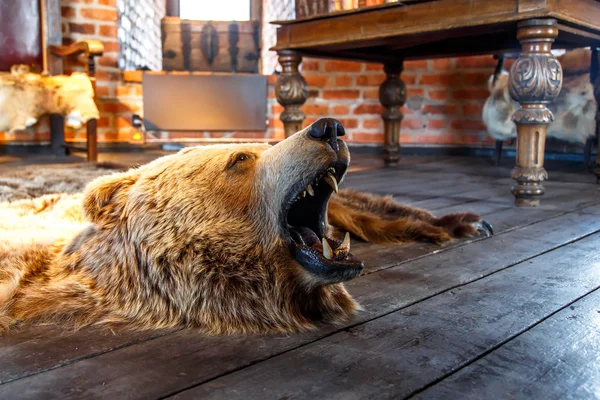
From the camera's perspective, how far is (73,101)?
374cm

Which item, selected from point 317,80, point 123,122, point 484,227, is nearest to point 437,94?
point 317,80

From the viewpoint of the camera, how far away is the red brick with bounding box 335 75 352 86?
4.95 meters

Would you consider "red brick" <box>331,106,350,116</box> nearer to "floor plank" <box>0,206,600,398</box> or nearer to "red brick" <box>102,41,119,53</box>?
"red brick" <box>102,41,119,53</box>

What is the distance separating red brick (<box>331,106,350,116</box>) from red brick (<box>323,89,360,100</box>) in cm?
8

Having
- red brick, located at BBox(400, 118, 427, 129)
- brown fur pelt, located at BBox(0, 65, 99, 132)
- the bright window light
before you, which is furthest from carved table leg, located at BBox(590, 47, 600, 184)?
the bright window light

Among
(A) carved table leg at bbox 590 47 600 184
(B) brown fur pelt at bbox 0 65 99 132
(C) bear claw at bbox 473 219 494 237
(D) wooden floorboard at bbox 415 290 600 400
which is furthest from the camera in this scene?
(B) brown fur pelt at bbox 0 65 99 132

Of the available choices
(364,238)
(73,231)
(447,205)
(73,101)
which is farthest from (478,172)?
(73,231)

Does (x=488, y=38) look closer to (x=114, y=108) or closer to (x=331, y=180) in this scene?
(x=331, y=180)

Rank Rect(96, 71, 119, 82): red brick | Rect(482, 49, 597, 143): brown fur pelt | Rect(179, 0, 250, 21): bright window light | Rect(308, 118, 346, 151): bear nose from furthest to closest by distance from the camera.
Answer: Rect(179, 0, 250, 21): bright window light → Rect(96, 71, 119, 82): red brick → Rect(482, 49, 597, 143): brown fur pelt → Rect(308, 118, 346, 151): bear nose

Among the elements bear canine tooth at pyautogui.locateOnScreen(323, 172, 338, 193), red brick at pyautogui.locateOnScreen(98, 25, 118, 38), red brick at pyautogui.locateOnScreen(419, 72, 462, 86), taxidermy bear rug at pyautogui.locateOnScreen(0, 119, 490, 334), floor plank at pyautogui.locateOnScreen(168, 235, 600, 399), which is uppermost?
red brick at pyautogui.locateOnScreen(98, 25, 118, 38)

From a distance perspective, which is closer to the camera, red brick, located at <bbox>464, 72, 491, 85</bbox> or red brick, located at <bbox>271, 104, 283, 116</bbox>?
red brick, located at <bbox>464, 72, 491, 85</bbox>

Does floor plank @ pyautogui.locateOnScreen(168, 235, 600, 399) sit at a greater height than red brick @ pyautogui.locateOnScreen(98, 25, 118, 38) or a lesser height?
lesser

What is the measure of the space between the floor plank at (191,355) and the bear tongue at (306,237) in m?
0.15

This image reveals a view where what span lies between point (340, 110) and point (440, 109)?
0.81m
